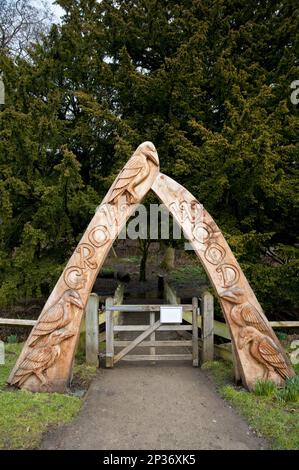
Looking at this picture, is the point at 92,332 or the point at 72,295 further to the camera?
the point at 92,332

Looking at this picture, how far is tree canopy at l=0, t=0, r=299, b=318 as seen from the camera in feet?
20.9

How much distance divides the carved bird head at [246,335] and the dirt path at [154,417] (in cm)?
80

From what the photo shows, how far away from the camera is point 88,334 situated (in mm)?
5480

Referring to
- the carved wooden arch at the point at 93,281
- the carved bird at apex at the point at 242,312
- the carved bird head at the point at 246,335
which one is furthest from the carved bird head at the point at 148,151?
the carved bird head at the point at 246,335

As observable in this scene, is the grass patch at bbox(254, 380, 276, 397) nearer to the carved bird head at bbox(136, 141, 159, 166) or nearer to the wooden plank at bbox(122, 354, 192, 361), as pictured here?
the wooden plank at bbox(122, 354, 192, 361)

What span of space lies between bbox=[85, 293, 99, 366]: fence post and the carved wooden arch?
876 mm

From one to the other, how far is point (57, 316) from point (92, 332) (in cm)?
116

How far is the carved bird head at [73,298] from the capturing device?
4.55 metres

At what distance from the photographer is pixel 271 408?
398 centimetres

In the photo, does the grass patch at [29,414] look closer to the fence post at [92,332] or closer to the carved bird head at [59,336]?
the carved bird head at [59,336]

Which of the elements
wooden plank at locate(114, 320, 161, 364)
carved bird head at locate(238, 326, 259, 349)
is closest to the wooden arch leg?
wooden plank at locate(114, 320, 161, 364)

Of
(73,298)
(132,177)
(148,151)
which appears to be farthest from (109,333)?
(148,151)

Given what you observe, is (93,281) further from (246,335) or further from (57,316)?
(246,335)

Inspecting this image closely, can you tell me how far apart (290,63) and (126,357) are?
7644 millimetres
